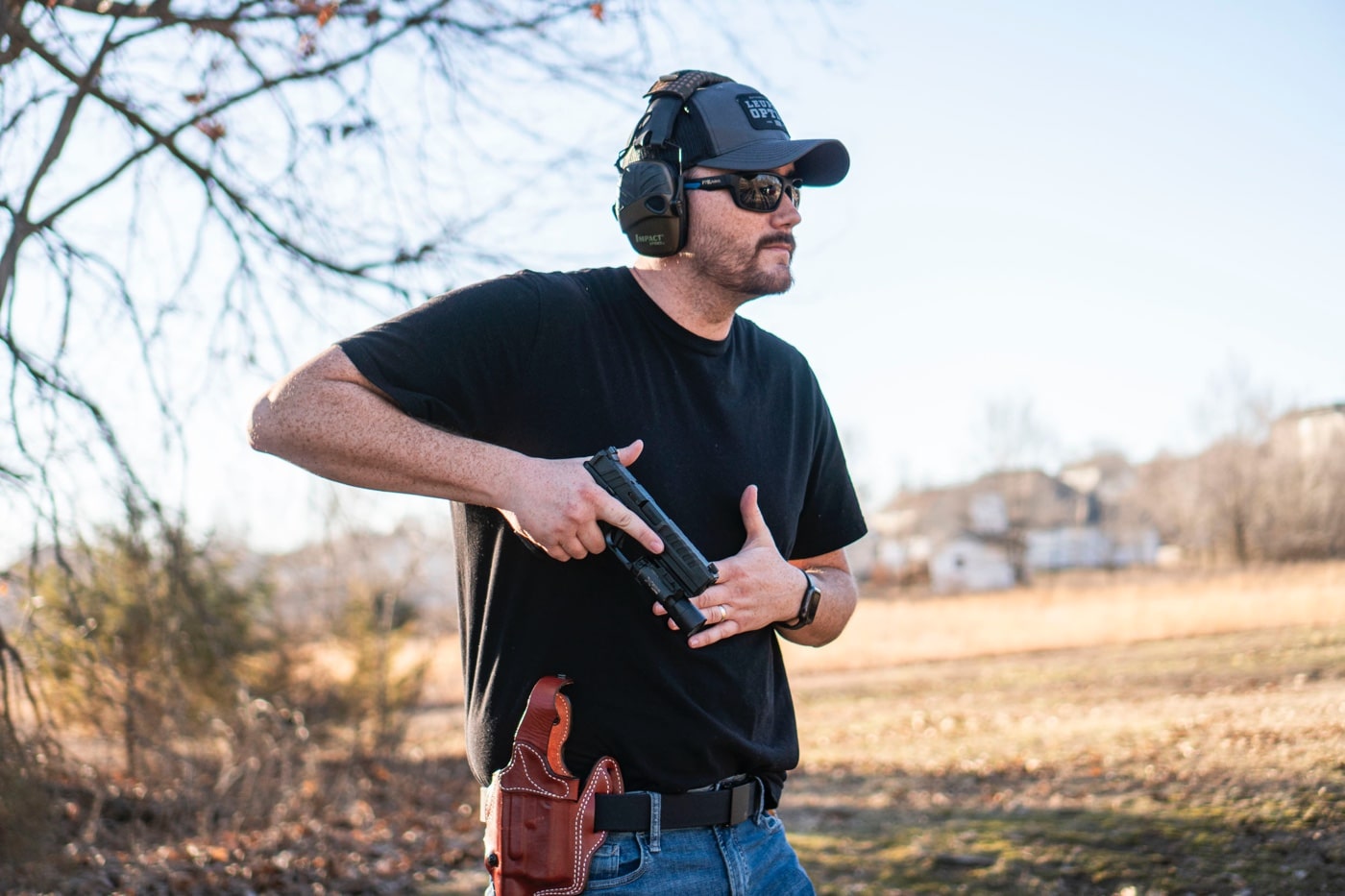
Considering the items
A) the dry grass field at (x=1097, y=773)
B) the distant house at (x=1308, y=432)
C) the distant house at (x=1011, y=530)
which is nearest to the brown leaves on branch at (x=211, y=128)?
the dry grass field at (x=1097, y=773)

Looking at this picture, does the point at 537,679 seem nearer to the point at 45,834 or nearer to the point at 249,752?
the point at 45,834

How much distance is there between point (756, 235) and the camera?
8.07 ft

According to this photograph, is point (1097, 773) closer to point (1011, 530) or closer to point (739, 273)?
point (739, 273)

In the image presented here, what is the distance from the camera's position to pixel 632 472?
→ 7.22 feet

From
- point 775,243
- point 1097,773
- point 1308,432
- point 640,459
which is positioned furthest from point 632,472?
point 1308,432

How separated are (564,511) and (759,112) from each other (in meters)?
1.23

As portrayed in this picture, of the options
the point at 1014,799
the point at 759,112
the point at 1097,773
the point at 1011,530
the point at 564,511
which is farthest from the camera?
the point at 1011,530

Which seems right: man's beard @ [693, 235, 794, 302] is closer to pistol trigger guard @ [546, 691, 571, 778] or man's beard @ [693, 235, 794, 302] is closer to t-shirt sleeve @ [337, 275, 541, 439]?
t-shirt sleeve @ [337, 275, 541, 439]

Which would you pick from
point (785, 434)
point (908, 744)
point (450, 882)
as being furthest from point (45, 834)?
point (908, 744)

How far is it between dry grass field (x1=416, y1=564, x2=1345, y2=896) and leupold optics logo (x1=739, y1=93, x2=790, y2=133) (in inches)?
148

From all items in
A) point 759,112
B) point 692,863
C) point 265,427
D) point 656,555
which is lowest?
point 692,863

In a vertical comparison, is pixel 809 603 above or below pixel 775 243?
below

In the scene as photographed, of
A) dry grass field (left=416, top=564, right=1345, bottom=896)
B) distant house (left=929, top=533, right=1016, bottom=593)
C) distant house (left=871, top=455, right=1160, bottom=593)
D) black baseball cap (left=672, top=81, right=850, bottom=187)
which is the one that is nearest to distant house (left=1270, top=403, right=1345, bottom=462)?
distant house (left=871, top=455, right=1160, bottom=593)

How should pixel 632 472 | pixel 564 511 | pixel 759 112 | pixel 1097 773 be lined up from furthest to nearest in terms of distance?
pixel 1097 773 → pixel 759 112 → pixel 632 472 → pixel 564 511
